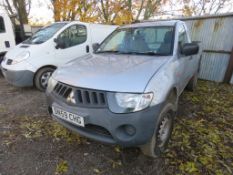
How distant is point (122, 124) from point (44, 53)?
3.48 metres

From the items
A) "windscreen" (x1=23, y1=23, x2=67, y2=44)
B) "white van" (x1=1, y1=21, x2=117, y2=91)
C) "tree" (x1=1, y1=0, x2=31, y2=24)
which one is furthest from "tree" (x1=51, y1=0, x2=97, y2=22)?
Result: "windscreen" (x1=23, y1=23, x2=67, y2=44)

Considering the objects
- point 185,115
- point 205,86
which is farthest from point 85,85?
point 205,86

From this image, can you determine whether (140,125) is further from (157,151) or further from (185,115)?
(185,115)

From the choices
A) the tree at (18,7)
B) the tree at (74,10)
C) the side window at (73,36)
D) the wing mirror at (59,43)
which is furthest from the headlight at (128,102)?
the tree at (18,7)

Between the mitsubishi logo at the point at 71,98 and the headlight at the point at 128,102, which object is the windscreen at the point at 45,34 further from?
the headlight at the point at 128,102

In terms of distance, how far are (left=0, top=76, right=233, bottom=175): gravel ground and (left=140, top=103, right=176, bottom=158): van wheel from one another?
17cm

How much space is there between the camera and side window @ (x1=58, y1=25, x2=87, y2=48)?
16.0 ft

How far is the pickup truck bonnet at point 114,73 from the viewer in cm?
189

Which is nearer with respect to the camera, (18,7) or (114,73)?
(114,73)

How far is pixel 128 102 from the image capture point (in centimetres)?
181

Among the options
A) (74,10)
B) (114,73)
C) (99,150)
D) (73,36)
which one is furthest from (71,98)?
(74,10)

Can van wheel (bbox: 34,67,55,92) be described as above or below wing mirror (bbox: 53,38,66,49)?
below

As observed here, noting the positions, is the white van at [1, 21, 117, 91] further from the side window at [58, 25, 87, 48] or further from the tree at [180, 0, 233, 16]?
the tree at [180, 0, 233, 16]

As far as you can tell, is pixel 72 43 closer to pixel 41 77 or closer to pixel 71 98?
pixel 41 77
